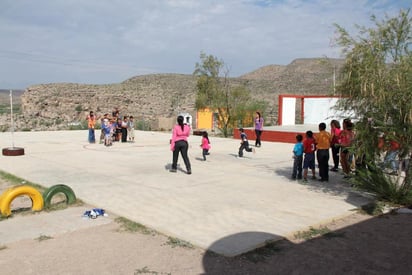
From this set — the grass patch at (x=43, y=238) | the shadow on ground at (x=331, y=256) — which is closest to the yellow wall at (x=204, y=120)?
the shadow on ground at (x=331, y=256)

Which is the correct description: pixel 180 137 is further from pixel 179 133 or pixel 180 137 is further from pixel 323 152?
pixel 323 152

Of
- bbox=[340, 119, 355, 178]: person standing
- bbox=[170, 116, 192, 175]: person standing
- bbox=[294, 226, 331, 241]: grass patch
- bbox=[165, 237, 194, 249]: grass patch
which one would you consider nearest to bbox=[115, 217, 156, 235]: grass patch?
bbox=[165, 237, 194, 249]: grass patch

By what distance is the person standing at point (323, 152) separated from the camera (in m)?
9.98

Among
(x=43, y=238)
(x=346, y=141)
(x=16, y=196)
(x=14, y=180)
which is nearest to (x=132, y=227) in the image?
(x=43, y=238)

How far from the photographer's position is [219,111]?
2714cm

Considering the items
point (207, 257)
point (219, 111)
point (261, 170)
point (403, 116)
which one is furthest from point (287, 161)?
point (219, 111)

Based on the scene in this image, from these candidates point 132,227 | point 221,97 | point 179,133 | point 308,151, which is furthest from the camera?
point 221,97

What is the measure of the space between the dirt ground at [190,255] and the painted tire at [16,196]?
1.39 metres

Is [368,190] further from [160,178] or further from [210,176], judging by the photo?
[160,178]

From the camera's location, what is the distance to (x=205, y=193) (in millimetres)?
8617

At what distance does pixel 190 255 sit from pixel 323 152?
5855 millimetres

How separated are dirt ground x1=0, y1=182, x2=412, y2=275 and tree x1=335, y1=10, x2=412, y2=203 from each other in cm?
199

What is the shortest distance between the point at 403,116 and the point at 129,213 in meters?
5.03

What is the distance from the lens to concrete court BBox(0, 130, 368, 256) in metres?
6.16
